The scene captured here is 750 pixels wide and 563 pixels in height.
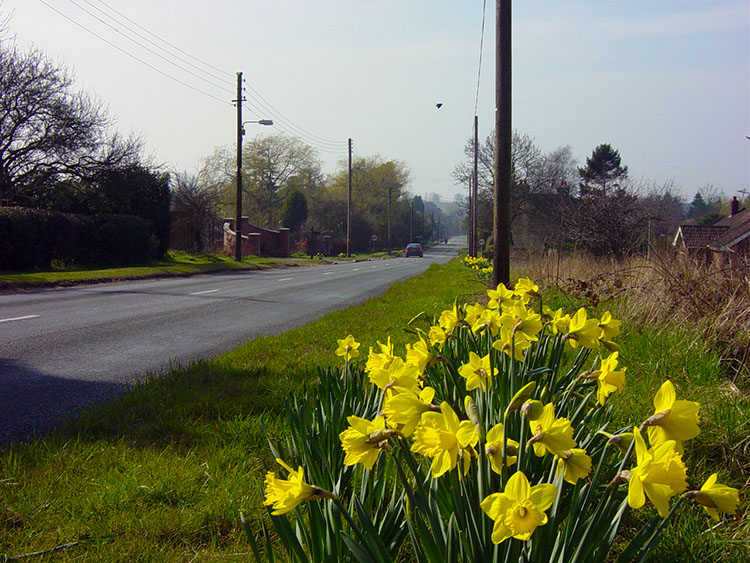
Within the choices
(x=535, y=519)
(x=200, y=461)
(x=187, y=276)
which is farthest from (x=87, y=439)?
(x=187, y=276)

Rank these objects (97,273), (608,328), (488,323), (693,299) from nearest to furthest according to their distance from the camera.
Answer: (608,328), (488,323), (693,299), (97,273)

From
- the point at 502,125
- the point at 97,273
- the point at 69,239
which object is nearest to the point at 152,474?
the point at 502,125

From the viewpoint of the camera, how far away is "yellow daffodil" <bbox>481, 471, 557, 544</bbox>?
3.83 ft

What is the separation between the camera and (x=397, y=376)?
1.84 metres

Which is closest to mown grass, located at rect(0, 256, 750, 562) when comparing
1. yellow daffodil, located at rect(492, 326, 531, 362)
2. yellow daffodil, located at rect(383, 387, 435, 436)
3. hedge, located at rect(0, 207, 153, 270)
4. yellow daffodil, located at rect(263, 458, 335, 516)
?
A: yellow daffodil, located at rect(492, 326, 531, 362)

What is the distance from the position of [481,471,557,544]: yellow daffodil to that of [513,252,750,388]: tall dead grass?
13.3 feet

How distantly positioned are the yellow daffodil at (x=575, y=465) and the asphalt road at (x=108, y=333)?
3376 mm

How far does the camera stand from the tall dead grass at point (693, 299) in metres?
5.21

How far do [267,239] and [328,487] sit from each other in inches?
2024

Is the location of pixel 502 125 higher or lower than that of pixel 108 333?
higher

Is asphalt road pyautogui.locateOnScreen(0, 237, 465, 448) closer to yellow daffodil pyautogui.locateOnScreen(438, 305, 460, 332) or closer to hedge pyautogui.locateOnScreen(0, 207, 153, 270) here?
yellow daffodil pyautogui.locateOnScreen(438, 305, 460, 332)

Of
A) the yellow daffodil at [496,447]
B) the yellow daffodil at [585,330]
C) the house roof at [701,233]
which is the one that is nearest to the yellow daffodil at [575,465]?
the yellow daffodil at [496,447]

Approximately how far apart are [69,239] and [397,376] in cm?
2319

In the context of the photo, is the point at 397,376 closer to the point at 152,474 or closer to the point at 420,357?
the point at 420,357
